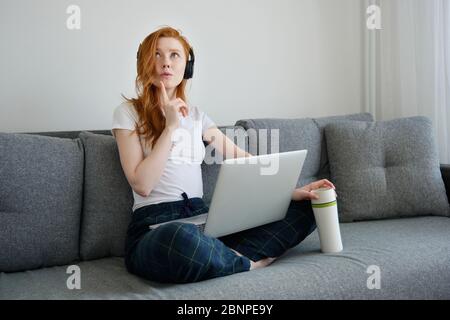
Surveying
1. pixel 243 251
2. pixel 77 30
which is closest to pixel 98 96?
pixel 77 30

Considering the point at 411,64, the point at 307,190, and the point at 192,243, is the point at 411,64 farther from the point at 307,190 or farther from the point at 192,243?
the point at 192,243

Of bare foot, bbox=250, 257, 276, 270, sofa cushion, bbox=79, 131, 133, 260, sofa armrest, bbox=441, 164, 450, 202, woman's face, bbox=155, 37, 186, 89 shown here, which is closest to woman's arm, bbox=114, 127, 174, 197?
sofa cushion, bbox=79, 131, 133, 260

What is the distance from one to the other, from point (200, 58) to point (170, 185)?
89cm

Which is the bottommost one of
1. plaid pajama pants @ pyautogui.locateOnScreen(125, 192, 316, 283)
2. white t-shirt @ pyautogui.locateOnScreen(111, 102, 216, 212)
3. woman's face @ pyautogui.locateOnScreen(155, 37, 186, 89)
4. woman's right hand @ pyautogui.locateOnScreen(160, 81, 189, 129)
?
plaid pajama pants @ pyautogui.locateOnScreen(125, 192, 316, 283)

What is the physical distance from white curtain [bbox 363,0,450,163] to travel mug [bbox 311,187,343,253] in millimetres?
1065

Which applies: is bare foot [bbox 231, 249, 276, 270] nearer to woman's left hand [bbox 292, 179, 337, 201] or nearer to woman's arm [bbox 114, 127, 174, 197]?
woman's left hand [bbox 292, 179, 337, 201]

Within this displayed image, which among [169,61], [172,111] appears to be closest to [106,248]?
[172,111]

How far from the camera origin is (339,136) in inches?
85.0

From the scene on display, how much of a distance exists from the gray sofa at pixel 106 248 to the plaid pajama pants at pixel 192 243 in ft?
0.12

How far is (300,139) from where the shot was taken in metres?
2.15

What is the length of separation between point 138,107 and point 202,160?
1.04 feet

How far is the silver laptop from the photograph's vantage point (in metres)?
1.37
